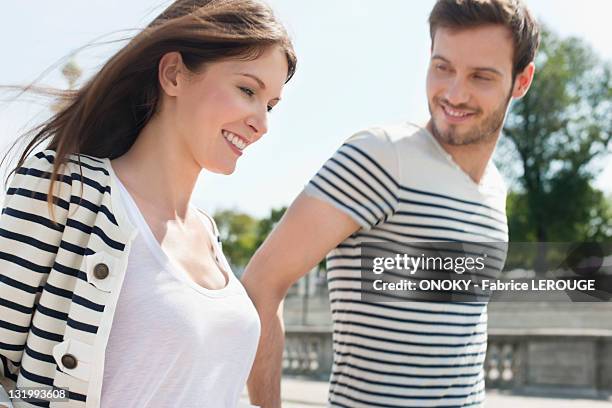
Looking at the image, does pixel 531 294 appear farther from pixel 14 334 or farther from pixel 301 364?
pixel 301 364

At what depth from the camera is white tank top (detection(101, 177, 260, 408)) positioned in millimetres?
1896

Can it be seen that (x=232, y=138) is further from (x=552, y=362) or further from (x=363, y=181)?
(x=552, y=362)

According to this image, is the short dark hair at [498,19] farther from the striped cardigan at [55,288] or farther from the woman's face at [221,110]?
the striped cardigan at [55,288]

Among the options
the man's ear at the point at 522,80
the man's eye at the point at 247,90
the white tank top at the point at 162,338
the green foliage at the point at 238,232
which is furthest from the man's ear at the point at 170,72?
the green foliage at the point at 238,232

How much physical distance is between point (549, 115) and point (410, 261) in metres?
39.6

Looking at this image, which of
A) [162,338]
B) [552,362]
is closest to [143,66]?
[162,338]

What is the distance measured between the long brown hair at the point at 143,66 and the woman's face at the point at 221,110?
32 millimetres

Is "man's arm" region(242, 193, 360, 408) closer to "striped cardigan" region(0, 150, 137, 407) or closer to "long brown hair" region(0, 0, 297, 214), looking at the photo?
"long brown hair" region(0, 0, 297, 214)

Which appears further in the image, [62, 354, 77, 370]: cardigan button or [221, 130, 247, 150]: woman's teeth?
[221, 130, 247, 150]: woman's teeth

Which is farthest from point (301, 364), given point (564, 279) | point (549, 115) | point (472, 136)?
point (549, 115)

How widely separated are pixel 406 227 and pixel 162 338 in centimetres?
96

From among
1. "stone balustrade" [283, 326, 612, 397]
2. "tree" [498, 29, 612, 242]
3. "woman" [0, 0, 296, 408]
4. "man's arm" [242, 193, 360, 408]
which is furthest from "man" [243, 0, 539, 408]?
"tree" [498, 29, 612, 242]

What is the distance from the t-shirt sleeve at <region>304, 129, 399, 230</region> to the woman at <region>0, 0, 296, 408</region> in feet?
1.30

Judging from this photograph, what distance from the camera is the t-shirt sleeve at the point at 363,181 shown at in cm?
258
